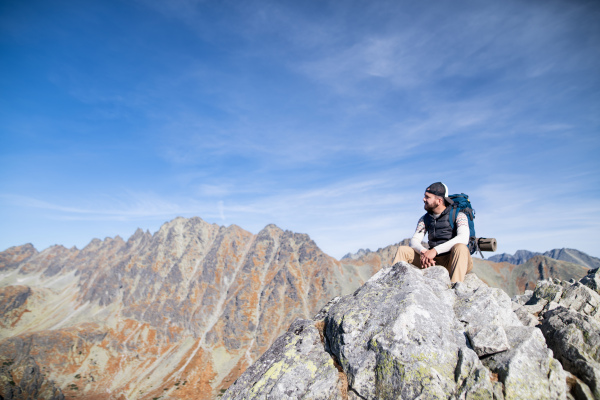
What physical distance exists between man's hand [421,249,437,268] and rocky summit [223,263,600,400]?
66 cm

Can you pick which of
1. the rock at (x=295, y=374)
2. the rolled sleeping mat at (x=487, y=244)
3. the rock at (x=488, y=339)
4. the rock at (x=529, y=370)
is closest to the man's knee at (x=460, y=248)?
the rolled sleeping mat at (x=487, y=244)

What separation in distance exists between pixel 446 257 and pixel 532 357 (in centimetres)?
453

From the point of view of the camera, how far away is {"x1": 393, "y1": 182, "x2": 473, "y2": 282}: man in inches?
413

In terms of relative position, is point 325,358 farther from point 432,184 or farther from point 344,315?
point 432,184

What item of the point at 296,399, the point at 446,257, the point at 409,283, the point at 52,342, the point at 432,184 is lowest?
the point at 52,342

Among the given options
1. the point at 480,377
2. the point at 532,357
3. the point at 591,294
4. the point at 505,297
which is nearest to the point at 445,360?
the point at 480,377

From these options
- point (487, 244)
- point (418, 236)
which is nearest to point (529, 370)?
point (487, 244)

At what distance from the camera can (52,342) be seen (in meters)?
185

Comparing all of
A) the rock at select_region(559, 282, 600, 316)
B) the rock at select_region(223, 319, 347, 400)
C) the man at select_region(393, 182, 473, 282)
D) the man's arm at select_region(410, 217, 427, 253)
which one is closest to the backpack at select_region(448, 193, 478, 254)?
the man at select_region(393, 182, 473, 282)

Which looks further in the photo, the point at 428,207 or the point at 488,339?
the point at 428,207

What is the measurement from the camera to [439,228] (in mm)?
11312

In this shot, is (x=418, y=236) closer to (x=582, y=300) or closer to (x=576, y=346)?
(x=576, y=346)

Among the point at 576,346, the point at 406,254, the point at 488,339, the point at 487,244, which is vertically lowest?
the point at 576,346

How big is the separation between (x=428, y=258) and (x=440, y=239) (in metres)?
1.02
